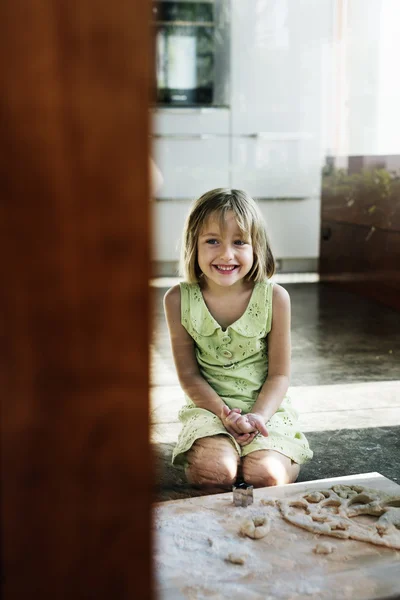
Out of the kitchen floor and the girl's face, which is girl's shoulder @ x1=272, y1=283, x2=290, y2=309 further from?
the kitchen floor

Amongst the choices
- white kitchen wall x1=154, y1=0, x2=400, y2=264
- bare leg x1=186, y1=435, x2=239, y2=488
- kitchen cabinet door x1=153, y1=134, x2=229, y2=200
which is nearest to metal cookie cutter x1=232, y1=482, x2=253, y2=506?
bare leg x1=186, y1=435, x2=239, y2=488

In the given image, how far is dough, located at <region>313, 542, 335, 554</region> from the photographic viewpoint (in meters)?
1.04

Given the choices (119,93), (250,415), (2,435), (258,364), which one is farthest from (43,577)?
(258,364)

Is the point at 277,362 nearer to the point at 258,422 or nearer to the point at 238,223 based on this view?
the point at 258,422

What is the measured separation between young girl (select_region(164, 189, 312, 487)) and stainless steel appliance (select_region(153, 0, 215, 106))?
10.7ft

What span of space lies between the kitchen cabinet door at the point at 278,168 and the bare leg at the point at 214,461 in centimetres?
340

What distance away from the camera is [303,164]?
4711 millimetres

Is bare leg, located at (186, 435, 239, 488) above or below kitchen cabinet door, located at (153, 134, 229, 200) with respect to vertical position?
below

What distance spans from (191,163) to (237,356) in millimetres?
3220

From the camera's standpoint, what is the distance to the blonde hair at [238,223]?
1.47 metres

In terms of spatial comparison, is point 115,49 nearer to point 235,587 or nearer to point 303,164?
point 235,587

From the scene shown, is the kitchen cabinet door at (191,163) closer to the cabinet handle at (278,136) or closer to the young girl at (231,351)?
the cabinet handle at (278,136)

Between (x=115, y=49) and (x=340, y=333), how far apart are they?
2730 mm

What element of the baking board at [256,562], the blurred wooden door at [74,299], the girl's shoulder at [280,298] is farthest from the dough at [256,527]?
the blurred wooden door at [74,299]
